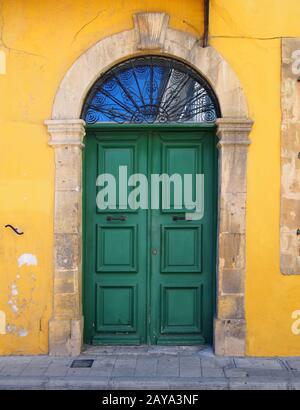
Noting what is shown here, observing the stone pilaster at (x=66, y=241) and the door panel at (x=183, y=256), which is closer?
the stone pilaster at (x=66, y=241)

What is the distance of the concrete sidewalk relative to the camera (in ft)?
15.7

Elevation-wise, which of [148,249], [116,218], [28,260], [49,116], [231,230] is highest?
[49,116]

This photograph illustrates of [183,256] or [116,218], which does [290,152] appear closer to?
[183,256]

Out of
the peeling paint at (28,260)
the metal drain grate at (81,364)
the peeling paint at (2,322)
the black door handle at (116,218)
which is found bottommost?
the metal drain grate at (81,364)

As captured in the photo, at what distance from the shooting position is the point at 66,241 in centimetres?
562

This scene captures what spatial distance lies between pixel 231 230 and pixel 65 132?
7.39 ft

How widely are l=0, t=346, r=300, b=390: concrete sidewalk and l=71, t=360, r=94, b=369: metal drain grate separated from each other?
1.8 inches

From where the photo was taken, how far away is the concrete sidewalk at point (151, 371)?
15.7 ft

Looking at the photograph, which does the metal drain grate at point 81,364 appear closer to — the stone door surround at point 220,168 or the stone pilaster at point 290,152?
the stone door surround at point 220,168

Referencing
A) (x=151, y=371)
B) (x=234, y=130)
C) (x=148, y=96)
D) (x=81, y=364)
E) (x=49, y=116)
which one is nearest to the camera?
(x=151, y=371)

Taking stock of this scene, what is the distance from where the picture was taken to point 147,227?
5.91m

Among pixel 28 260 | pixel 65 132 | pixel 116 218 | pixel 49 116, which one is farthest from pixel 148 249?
pixel 49 116

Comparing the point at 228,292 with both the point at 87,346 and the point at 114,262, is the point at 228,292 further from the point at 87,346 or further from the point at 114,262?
the point at 87,346

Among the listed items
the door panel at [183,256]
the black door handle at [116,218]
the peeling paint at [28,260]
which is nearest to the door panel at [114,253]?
the black door handle at [116,218]
